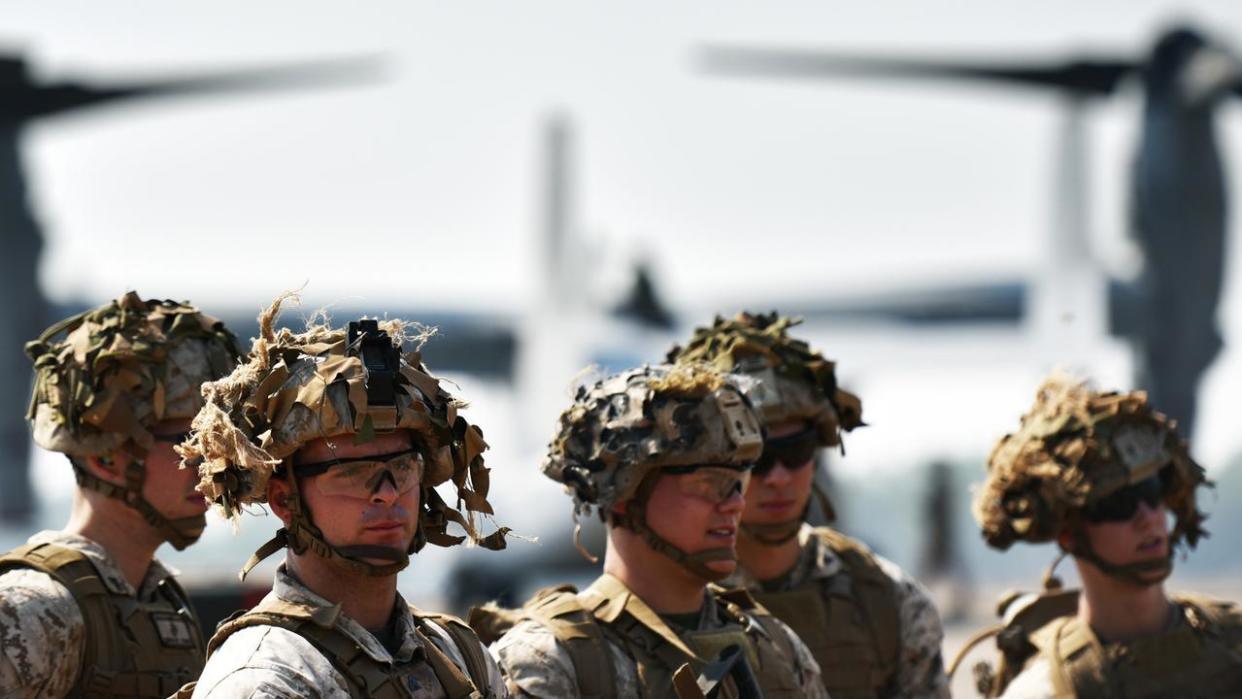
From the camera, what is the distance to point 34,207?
6819 centimetres

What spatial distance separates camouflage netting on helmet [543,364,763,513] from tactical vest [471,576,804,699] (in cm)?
34

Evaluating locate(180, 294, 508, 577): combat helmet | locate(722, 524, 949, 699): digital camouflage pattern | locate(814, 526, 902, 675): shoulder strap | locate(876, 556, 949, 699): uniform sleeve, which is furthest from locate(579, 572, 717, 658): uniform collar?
locate(876, 556, 949, 699): uniform sleeve

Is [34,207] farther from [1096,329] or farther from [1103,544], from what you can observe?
[1103,544]

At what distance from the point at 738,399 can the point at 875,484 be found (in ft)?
414

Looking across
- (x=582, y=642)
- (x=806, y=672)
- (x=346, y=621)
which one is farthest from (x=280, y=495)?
(x=806, y=672)

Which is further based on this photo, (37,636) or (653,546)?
(653,546)

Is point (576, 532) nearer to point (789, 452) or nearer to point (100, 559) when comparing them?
point (789, 452)

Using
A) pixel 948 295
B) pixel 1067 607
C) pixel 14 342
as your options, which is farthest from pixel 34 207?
pixel 1067 607

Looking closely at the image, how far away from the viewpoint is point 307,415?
5414 millimetres

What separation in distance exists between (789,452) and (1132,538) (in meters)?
1.46

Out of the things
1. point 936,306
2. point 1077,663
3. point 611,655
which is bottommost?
Result: point 936,306

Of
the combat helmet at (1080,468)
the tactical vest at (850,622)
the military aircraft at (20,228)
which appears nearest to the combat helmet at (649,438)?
the tactical vest at (850,622)

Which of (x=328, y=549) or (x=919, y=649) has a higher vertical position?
(x=328, y=549)

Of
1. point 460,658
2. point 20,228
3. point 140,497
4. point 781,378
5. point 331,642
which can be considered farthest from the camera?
point 20,228
